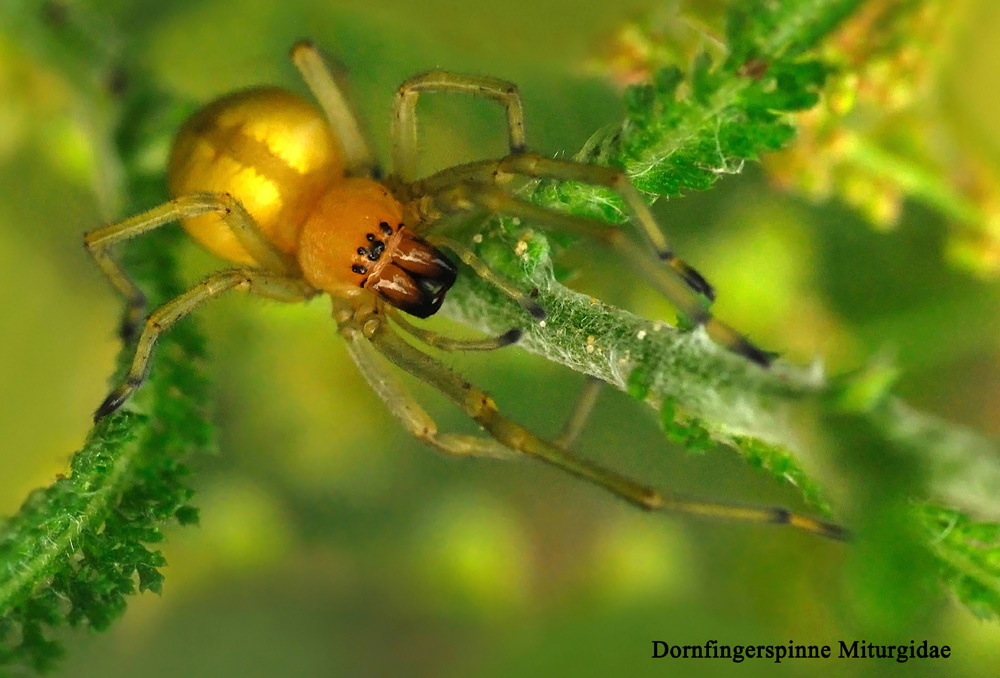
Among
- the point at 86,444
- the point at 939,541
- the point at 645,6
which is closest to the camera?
the point at 939,541

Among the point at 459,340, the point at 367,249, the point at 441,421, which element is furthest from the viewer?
the point at 441,421

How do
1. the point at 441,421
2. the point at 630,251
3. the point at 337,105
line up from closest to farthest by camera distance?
the point at 630,251
the point at 337,105
the point at 441,421

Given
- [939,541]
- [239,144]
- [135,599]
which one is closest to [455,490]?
[135,599]

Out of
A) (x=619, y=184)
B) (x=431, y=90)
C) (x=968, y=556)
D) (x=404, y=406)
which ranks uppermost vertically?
(x=431, y=90)

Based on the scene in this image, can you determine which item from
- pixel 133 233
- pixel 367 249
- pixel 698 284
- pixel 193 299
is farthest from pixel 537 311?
pixel 133 233

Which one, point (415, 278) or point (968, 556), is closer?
point (968, 556)

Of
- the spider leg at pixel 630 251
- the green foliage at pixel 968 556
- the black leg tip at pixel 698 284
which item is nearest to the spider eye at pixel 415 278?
the spider leg at pixel 630 251

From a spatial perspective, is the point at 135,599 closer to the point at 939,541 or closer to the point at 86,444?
the point at 86,444

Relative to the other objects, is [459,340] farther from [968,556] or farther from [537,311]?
[968,556]
